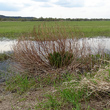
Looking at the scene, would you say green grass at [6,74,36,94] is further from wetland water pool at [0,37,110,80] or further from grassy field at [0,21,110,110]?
wetland water pool at [0,37,110,80]

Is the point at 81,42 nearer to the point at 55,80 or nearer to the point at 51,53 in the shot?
the point at 51,53

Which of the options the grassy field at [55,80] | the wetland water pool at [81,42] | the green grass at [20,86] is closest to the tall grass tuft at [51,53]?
the grassy field at [55,80]

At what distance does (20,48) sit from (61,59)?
1.77m

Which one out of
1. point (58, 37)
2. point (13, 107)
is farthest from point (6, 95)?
point (58, 37)

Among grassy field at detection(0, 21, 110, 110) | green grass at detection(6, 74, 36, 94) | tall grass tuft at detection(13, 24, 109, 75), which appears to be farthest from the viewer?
tall grass tuft at detection(13, 24, 109, 75)

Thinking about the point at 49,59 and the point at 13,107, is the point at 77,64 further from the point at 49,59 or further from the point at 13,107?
the point at 13,107

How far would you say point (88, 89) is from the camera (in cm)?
368

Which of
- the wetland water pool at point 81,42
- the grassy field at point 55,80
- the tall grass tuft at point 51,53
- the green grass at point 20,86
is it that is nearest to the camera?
the grassy field at point 55,80

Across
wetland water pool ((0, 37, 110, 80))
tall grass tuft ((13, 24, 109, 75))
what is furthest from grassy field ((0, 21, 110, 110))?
wetland water pool ((0, 37, 110, 80))

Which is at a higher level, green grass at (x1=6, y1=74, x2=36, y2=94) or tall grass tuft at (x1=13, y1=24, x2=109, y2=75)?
tall grass tuft at (x1=13, y1=24, x2=109, y2=75)

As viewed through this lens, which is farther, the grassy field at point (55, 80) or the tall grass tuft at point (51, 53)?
the tall grass tuft at point (51, 53)

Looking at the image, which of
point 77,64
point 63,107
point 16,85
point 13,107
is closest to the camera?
point 63,107

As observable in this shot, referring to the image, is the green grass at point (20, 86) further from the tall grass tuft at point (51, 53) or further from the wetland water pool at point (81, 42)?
the wetland water pool at point (81, 42)

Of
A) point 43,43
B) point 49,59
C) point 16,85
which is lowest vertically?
point 16,85
